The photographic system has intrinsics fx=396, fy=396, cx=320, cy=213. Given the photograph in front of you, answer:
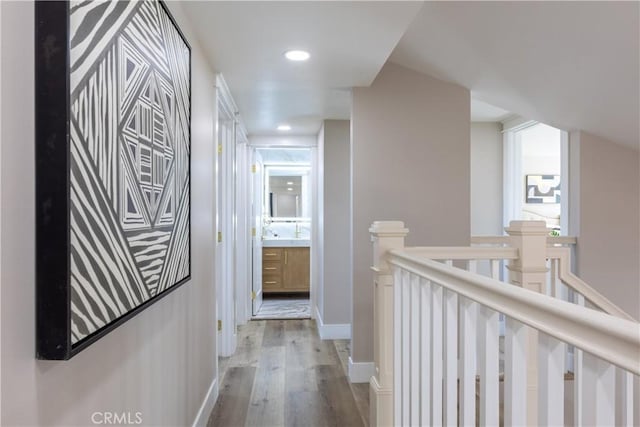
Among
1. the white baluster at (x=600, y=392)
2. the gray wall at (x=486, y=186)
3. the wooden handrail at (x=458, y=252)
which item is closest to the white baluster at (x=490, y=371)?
the white baluster at (x=600, y=392)

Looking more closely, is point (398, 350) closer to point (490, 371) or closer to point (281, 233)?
point (490, 371)

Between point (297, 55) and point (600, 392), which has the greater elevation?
point (297, 55)

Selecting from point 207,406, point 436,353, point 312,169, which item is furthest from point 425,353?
point 312,169

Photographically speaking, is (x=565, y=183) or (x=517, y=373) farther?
(x=565, y=183)

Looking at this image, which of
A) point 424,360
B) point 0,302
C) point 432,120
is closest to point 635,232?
point 432,120

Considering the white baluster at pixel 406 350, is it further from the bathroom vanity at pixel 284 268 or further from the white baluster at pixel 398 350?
the bathroom vanity at pixel 284 268

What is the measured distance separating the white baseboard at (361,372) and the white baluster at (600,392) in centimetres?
239

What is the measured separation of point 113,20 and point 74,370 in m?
0.84

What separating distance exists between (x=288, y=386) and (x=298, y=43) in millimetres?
2229

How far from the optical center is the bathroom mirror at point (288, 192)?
20.2 feet

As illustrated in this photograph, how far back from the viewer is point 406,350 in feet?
4.75

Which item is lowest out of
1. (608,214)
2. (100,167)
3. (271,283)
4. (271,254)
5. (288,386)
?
(288,386)

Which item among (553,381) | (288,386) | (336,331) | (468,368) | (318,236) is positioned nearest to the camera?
(553,381)

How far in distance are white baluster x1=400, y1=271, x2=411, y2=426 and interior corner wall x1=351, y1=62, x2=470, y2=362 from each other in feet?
4.67
